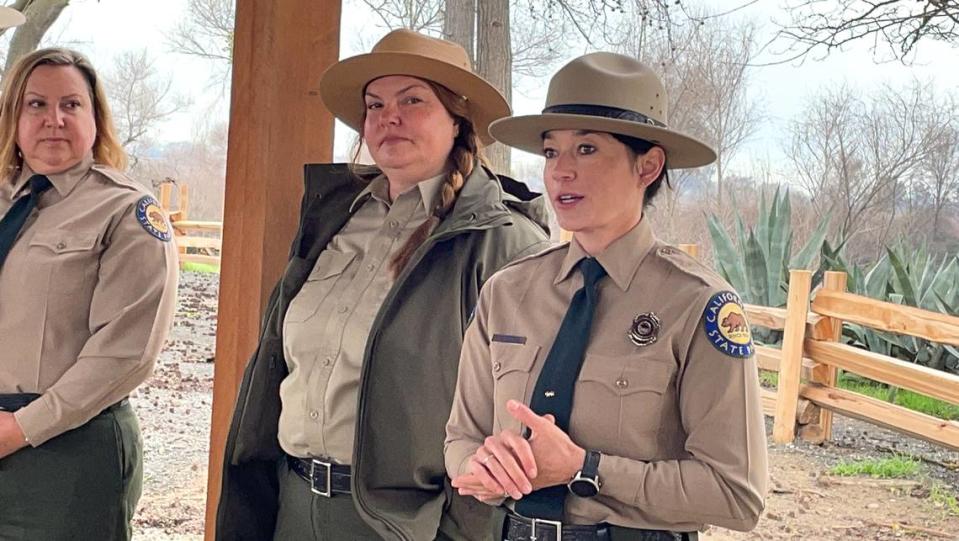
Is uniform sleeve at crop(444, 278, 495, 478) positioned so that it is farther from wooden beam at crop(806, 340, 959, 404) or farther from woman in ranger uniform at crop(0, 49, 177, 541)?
wooden beam at crop(806, 340, 959, 404)

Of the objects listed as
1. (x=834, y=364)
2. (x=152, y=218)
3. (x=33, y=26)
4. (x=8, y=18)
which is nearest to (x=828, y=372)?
(x=834, y=364)

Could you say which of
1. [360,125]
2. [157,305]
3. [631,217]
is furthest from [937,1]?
[157,305]

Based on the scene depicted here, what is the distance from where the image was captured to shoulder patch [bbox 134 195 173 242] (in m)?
2.12

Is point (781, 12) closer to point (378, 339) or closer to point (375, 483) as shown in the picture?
point (378, 339)

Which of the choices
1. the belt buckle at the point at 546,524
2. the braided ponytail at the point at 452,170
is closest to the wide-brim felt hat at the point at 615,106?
the braided ponytail at the point at 452,170

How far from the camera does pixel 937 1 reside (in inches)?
77.0

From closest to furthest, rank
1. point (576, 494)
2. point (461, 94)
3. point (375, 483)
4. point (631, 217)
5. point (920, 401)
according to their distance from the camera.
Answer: point (576, 494) → point (631, 217) → point (375, 483) → point (461, 94) → point (920, 401)

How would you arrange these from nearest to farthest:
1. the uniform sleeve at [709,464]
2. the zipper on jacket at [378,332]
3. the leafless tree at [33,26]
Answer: the uniform sleeve at [709,464] → the zipper on jacket at [378,332] → the leafless tree at [33,26]

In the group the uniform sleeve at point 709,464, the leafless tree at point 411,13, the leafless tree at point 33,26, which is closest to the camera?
the uniform sleeve at point 709,464

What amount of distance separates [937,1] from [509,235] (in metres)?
0.98

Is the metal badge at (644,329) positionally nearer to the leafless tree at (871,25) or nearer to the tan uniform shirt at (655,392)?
the tan uniform shirt at (655,392)

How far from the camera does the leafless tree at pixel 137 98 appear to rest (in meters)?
2.83

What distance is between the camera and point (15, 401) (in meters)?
2.01

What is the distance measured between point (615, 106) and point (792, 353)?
38.7 inches
